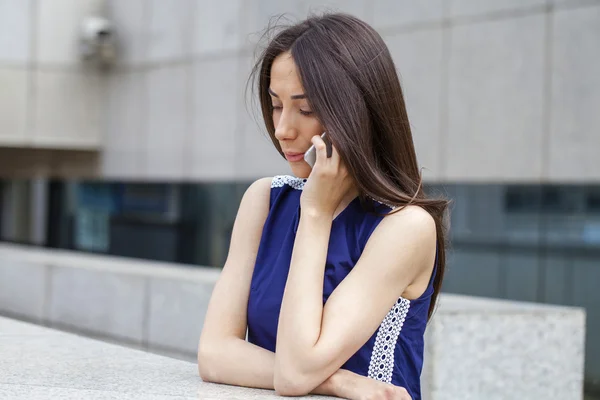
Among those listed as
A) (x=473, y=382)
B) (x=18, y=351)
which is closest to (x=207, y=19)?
(x=473, y=382)

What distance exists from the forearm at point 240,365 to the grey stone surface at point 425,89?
808 cm

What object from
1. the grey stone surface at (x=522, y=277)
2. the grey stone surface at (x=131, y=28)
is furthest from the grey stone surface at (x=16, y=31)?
the grey stone surface at (x=522, y=277)

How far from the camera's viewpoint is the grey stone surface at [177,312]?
25.6 feet

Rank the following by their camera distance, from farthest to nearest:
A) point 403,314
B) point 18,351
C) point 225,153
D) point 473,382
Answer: point 225,153
point 473,382
point 18,351
point 403,314

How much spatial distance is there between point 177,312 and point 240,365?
5.16 m

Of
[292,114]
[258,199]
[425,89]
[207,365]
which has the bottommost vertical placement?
[207,365]

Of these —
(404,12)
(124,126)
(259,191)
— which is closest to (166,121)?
(124,126)

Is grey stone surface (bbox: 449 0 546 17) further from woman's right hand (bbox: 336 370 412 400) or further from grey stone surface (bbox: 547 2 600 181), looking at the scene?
woman's right hand (bbox: 336 370 412 400)

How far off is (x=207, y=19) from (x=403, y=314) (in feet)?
42.0

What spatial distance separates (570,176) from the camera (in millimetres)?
9375

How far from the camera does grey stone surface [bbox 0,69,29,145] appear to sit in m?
17.7

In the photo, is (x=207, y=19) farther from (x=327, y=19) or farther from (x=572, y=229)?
(x=327, y=19)

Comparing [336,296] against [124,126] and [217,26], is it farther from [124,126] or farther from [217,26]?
→ [124,126]

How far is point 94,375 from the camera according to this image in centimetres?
305
